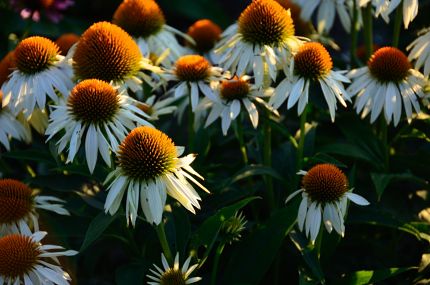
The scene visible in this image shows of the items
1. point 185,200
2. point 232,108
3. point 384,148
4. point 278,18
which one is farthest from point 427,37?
point 185,200

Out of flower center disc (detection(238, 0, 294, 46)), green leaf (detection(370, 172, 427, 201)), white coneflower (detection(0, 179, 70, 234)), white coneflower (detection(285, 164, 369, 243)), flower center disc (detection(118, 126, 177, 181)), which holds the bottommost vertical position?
white coneflower (detection(0, 179, 70, 234))

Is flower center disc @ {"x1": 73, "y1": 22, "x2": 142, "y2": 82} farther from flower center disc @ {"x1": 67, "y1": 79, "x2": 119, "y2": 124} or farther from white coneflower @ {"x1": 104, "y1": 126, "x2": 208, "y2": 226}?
white coneflower @ {"x1": 104, "y1": 126, "x2": 208, "y2": 226}

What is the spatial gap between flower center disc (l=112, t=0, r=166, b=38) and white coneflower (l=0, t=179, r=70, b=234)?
34.2 inches

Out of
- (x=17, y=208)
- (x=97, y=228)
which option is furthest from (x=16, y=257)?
(x=17, y=208)

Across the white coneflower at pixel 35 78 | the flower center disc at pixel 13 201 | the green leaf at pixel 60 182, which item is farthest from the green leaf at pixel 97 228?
the white coneflower at pixel 35 78

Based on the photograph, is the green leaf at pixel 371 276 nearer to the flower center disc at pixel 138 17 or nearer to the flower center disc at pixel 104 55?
the flower center disc at pixel 104 55

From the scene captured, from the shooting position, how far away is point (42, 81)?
7.72 feet

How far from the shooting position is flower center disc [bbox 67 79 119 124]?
2018 millimetres

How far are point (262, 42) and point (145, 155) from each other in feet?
2.24

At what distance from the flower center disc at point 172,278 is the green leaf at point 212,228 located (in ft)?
0.37

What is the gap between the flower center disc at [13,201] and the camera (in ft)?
6.95

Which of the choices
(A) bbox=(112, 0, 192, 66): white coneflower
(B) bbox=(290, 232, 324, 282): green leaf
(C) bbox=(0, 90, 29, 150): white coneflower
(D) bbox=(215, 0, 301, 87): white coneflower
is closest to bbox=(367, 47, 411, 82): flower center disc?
(D) bbox=(215, 0, 301, 87): white coneflower

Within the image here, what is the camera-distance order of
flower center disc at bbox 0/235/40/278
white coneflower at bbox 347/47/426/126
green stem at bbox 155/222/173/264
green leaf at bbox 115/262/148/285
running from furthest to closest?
white coneflower at bbox 347/47/426/126
green leaf at bbox 115/262/148/285
green stem at bbox 155/222/173/264
flower center disc at bbox 0/235/40/278

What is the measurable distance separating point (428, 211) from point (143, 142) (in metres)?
1.14
